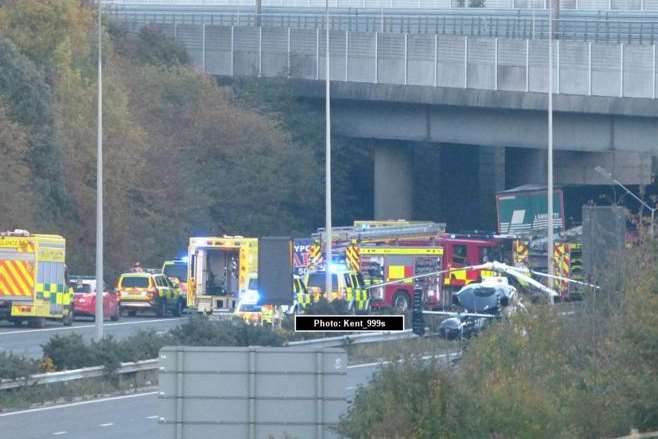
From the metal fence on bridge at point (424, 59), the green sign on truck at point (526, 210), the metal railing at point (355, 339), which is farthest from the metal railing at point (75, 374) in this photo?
the metal fence on bridge at point (424, 59)

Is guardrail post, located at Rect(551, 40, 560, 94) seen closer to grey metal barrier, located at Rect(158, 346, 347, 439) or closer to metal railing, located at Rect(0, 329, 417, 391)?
metal railing, located at Rect(0, 329, 417, 391)

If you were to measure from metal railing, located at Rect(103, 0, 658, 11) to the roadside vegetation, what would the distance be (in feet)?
201

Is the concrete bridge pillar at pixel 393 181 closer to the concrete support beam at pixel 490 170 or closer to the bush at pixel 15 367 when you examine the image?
the concrete support beam at pixel 490 170

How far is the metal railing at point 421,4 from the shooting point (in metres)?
83.5

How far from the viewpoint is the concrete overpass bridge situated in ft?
194

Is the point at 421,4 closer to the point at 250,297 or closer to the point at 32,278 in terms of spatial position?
the point at 32,278

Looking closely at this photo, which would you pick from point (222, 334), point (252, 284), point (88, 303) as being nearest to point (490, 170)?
point (88, 303)

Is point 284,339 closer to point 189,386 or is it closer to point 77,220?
point 189,386

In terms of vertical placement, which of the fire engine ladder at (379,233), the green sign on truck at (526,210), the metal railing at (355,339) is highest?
the green sign on truck at (526,210)

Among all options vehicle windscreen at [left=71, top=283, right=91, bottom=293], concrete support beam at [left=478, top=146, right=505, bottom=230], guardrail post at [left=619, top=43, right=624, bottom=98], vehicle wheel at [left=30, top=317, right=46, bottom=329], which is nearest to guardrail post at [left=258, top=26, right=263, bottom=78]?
concrete support beam at [left=478, top=146, right=505, bottom=230]

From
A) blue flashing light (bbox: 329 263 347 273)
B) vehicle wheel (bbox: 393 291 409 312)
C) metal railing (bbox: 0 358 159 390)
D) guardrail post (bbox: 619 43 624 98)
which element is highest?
guardrail post (bbox: 619 43 624 98)

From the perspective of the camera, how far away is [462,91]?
63312 millimetres

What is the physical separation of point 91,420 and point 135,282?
29305mm

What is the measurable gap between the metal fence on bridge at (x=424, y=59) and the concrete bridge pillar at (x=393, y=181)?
209 inches
